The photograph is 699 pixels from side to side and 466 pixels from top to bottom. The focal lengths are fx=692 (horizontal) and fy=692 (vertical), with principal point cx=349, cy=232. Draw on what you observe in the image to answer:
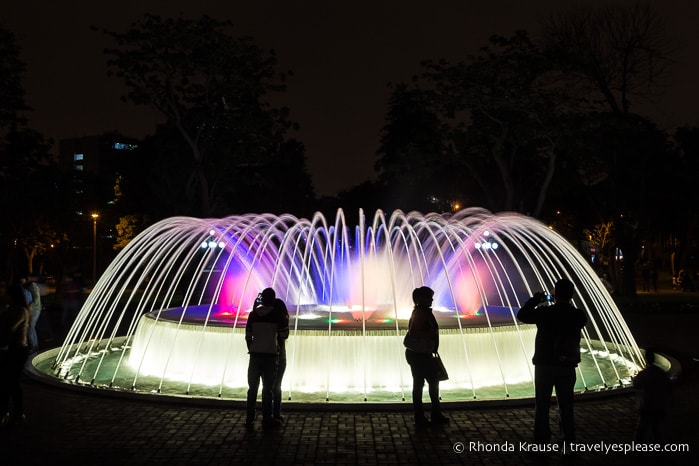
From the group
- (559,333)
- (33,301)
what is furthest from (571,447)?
(33,301)

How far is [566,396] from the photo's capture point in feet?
25.4

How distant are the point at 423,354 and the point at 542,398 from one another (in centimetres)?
174

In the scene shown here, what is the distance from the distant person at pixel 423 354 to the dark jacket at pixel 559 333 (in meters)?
1.68

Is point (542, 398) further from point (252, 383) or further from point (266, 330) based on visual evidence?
point (252, 383)

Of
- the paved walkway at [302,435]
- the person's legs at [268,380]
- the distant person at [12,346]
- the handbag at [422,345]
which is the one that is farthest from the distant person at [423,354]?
the distant person at [12,346]

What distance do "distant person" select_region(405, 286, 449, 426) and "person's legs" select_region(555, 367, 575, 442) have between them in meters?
1.77

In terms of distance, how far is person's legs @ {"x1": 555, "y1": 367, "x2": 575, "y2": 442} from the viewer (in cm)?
770

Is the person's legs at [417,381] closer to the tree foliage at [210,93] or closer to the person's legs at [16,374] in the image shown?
the person's legs at [16,374]

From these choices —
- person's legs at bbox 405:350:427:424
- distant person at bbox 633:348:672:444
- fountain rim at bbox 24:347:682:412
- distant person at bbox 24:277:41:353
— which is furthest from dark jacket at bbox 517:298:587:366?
distant person at bbox 24:277:41:353

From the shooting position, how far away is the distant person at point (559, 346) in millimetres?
7605

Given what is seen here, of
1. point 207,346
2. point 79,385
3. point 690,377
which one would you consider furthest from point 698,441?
point 79,385

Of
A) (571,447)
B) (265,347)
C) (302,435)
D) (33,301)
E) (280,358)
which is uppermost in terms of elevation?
(33,301)

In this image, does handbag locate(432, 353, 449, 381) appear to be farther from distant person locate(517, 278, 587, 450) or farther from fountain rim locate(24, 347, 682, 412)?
distant person locate(517, 278, 587, 450)

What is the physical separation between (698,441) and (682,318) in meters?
20.6
